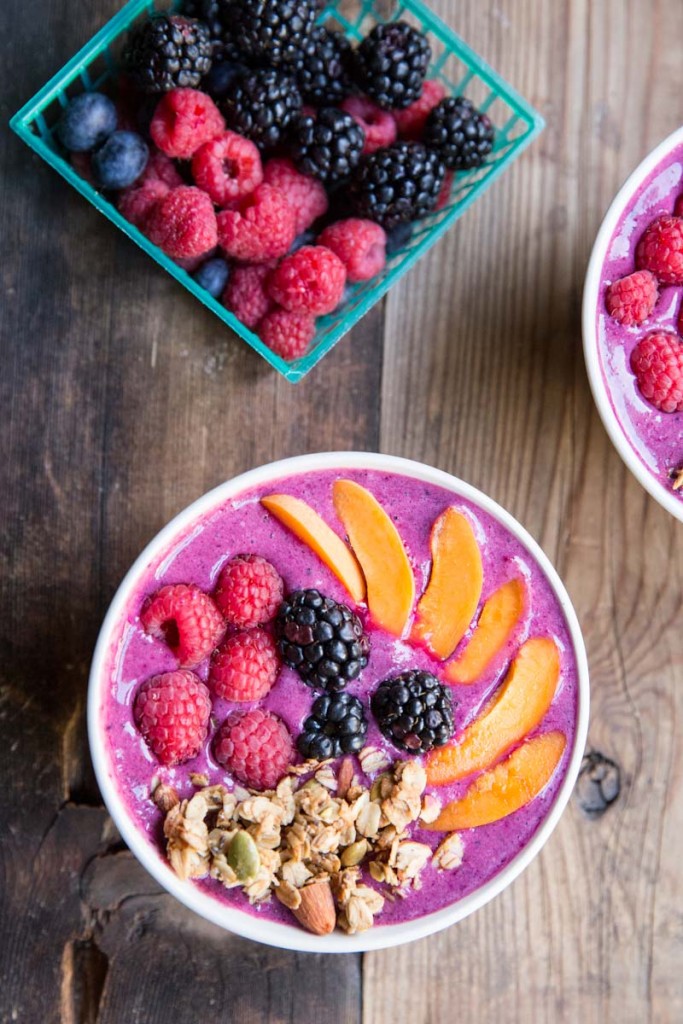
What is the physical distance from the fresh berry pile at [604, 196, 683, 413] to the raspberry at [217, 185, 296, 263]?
53cm

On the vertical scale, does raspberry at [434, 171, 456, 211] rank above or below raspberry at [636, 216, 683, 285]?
below

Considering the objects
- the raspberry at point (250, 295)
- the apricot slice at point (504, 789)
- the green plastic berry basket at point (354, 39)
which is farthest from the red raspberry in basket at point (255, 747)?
the raspberry at point (250, 295)

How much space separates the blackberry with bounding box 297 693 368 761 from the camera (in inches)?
56.4

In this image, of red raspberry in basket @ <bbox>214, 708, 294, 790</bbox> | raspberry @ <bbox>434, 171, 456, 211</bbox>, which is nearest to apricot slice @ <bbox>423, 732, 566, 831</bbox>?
red raspberry in basket @ <bbox>214, 708, 294, 790</bbox>

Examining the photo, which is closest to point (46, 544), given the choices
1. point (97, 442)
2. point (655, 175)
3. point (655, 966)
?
point (97, 442)

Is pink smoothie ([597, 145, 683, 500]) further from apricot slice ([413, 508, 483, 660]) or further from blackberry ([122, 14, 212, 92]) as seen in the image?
blackberry ([122, 14, 212, 92])

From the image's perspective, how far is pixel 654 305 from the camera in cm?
159

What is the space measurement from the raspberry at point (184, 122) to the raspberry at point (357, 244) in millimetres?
249

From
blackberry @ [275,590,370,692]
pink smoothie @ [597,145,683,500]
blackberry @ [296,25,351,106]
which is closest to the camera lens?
blackberry @ [275,590,370,692]

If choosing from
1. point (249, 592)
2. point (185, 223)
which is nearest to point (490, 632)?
point (249, 592)

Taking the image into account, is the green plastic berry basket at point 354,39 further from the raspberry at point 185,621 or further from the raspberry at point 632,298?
the raspberry at point 185,621

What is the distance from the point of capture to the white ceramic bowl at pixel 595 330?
155 cm

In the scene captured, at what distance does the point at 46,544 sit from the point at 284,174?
0.74 meters

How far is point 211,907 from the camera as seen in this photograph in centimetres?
142
